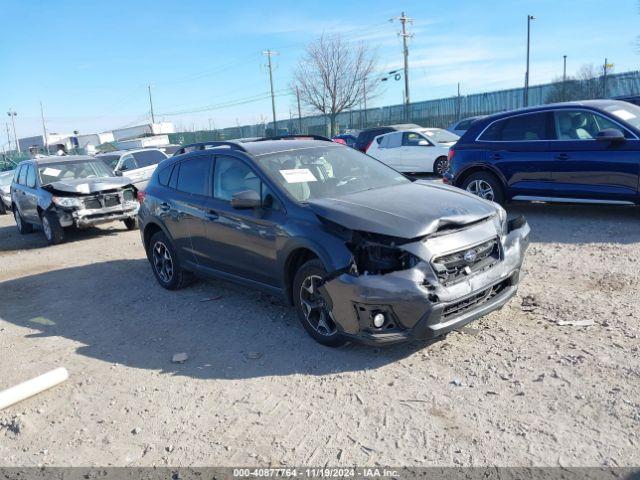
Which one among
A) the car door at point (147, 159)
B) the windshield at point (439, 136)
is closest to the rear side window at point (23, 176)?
the car door at point (147, 159)

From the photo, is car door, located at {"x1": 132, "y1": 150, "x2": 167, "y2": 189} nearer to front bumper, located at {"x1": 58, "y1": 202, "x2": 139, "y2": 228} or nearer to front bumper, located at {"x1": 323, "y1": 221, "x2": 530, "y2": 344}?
front bumper, located at {"x1": 58, "y1": 202, "x2": 139, "y2": 228}

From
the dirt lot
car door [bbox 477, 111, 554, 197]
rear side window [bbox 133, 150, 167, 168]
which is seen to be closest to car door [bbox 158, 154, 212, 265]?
the dirt lot

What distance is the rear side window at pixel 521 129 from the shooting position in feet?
27.6

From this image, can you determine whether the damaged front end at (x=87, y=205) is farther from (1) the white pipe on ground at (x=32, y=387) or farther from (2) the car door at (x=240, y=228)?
(1) the white pipe on ground at (x=32, y=387)

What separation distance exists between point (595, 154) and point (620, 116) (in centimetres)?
66

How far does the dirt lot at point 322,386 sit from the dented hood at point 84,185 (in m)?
5.05

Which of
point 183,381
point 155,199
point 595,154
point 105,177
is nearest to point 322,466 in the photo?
point 183,381

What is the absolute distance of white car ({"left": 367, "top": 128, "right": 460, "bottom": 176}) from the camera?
1554 centimetres

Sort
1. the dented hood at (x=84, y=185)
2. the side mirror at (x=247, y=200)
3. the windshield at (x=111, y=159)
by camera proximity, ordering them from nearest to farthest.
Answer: the side mirror at (x=247, y=200)
the dented hood at (x=84, y=185)
the windshield at (x=111, y=159)

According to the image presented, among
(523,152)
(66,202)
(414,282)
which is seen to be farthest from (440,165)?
(414,282)

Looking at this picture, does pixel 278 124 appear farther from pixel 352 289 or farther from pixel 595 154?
pixel 352 289

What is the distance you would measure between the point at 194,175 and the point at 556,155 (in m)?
5.48

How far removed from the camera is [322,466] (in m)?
3.01

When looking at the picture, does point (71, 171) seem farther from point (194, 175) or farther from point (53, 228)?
point (194, 175)
